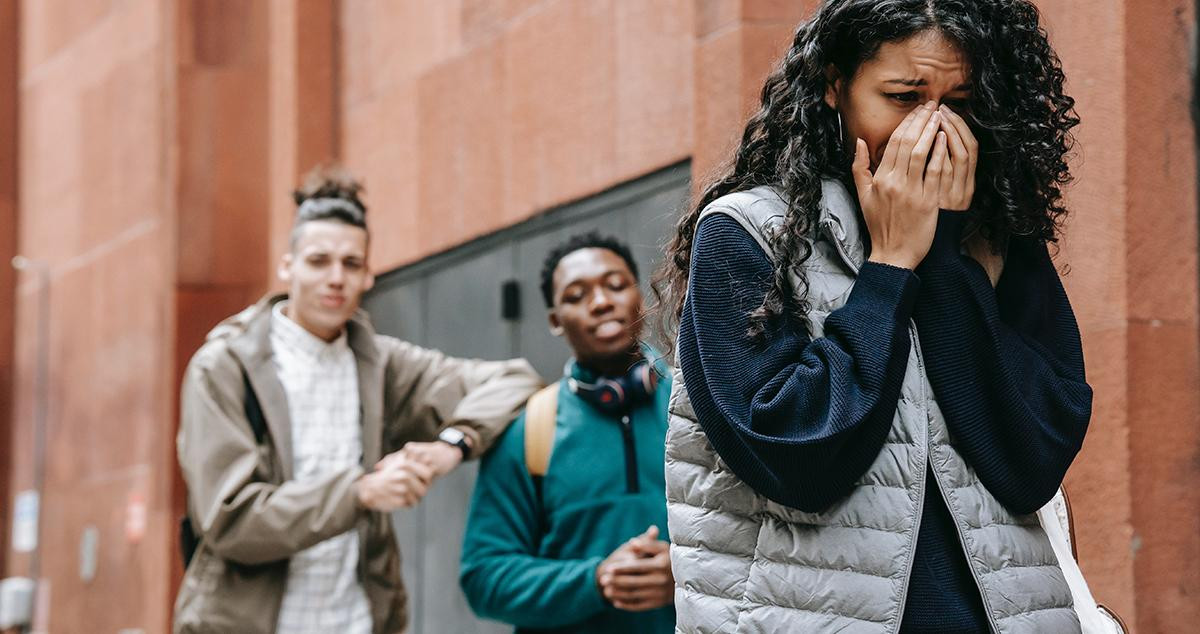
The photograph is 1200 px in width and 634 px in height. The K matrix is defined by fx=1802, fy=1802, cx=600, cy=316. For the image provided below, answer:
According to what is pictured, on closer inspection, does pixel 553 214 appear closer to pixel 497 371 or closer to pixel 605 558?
pixel 497 371

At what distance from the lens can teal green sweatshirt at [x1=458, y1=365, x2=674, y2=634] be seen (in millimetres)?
5504

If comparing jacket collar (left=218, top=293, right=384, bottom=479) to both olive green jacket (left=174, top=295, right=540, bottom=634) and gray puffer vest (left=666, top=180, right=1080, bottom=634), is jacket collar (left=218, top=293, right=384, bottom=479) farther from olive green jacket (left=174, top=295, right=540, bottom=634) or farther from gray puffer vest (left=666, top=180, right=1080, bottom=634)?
gray puffer vest (left=666, top=180, right=1080, bottom=634)

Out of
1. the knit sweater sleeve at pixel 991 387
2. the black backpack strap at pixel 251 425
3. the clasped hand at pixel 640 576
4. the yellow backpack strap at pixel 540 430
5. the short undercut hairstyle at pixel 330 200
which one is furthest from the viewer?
the short undercut hairstyle at pixel 330 200

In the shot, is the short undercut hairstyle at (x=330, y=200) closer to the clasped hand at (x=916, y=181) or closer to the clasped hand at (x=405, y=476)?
the clasped hand at (x=405, y=476)

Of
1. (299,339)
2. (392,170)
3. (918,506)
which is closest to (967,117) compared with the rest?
(918,506)

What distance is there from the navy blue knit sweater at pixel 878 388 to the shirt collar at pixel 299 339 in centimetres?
347

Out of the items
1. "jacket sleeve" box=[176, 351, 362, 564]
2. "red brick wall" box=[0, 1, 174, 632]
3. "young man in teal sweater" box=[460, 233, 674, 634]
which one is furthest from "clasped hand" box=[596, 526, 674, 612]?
A: "red brick wall" box=[0, 1, 174, 632]

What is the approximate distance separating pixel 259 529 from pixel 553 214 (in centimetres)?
343

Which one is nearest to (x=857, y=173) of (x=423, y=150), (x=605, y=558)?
(x=605, y=558)

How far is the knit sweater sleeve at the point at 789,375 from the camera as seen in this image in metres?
2.99

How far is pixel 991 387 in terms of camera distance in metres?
3.14

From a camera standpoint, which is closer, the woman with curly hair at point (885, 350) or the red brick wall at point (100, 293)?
the woman with curly hair at point (885, 350)

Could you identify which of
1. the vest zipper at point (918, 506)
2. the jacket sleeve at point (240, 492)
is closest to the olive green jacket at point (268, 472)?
the jacket sleeve at point (240, 492)

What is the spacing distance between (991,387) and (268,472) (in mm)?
3533
